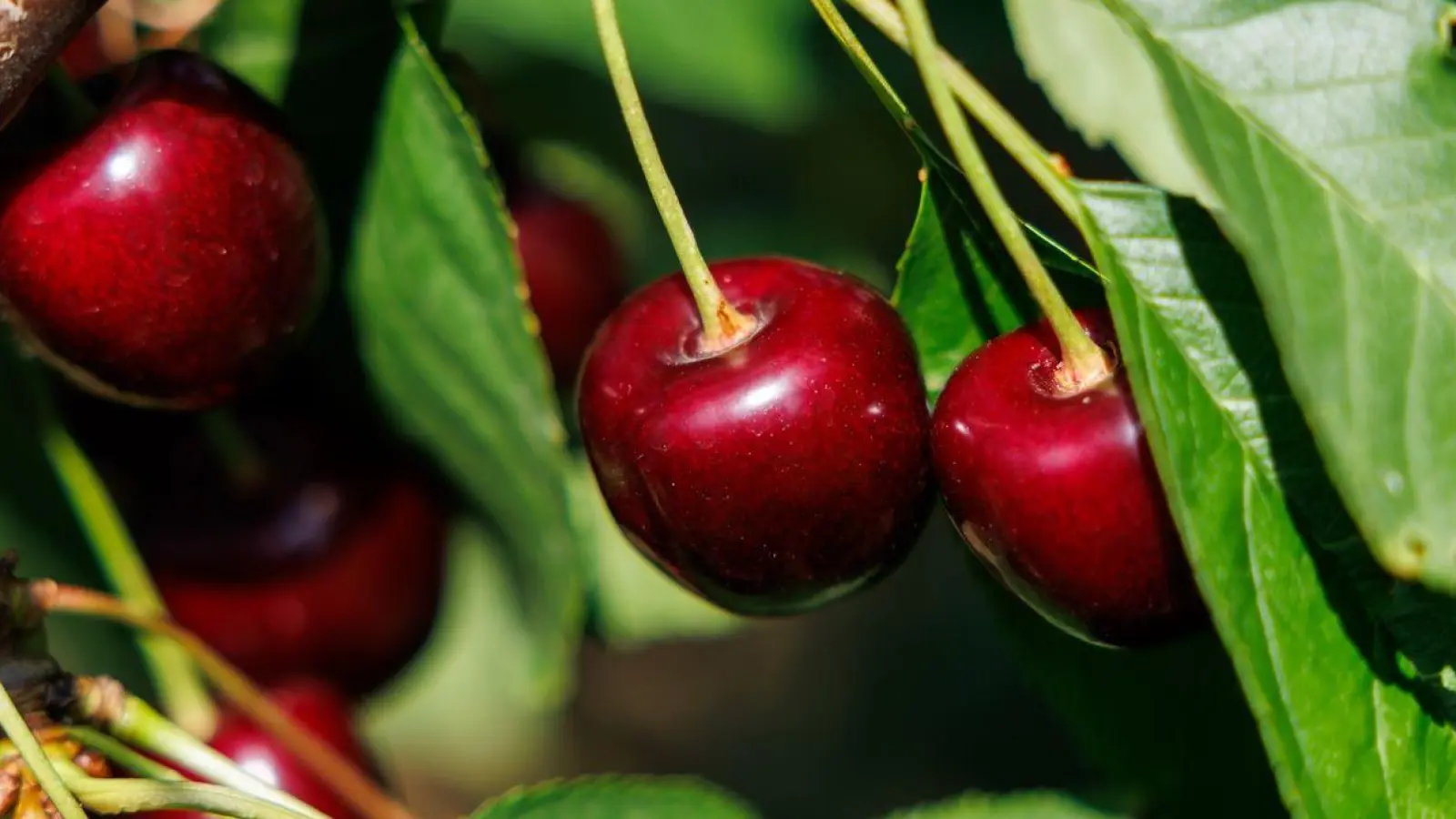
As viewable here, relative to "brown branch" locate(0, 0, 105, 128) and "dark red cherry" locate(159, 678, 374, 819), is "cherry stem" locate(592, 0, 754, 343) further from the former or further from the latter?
"dark red cherry" locate(159, 678, 374, 819)

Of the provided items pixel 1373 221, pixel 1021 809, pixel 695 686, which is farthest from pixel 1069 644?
pixel 695 686

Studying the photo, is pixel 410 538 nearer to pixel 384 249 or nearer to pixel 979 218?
pixel 384 249

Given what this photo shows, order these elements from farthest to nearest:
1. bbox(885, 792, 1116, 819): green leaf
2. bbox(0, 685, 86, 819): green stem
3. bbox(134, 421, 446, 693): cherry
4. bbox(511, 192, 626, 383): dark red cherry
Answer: bbox(511, 192, 626, 383): dark red cherry < bbox(134, 421, 446, 693): cherry < bbox(885, 792, 1116, 819): green leaf < bbox(0, 685, 86, 819): green stem

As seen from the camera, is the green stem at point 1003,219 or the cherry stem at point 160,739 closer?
the green stem at point 1003,219

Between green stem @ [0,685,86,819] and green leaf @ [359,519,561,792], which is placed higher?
green stem @ [0,685,86,819]

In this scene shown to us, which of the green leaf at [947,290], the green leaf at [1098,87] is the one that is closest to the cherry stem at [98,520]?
the green leaf at [947,290]

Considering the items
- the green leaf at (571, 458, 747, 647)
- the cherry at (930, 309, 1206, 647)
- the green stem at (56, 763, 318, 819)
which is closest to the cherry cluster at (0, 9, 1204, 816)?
the cherry at (930, 309, 1206, 647)

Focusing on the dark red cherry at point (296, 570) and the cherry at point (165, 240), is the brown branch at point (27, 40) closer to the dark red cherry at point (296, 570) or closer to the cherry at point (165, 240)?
the cherry at point (165, 240)
